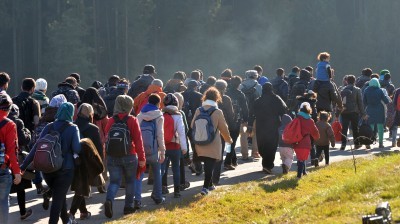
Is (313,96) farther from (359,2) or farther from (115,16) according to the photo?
(359,2)

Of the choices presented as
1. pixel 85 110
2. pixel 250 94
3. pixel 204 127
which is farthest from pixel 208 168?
pixel 250 94

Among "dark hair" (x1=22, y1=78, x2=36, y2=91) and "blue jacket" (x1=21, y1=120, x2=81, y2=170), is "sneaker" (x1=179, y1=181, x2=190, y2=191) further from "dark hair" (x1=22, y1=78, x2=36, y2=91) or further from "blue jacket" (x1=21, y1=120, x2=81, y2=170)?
"blue jacket" (x1=21, y1=120, x2=81, y2=170)

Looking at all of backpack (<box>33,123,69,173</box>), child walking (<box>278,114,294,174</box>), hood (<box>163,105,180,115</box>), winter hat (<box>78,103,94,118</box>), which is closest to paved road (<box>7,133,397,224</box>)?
child walking (<box>278,114,294,174</box>)

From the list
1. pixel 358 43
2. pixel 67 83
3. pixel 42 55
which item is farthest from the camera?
pixel 358 43

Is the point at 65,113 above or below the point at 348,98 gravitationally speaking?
below

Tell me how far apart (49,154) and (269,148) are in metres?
7.71

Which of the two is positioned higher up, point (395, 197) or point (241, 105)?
point (241, 105)

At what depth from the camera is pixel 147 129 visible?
42.9 feet

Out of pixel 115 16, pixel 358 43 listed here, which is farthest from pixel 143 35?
pixel 358 43

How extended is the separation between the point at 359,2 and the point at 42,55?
3063 centimetres

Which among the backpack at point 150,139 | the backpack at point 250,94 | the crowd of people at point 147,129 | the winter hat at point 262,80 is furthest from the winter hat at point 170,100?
the winter hat at point 262,80

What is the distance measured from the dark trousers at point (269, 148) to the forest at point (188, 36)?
4841 cm

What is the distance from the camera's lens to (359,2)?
84.1 meters

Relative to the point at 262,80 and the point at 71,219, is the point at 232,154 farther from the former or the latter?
the point at 71,219
